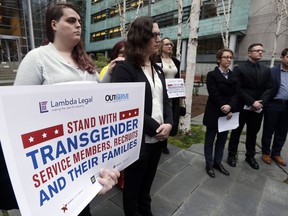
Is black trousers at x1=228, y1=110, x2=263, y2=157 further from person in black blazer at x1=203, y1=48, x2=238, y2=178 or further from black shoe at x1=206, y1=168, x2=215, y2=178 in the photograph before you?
black shoe at x1=206, y1=168, x2=215, y2=178

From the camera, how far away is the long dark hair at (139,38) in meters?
1.87

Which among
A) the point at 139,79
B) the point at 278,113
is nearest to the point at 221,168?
the point at 278,113

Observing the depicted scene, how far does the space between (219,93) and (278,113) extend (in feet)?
4.63

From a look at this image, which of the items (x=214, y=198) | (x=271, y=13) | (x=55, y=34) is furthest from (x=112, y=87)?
(x=271, y=13)

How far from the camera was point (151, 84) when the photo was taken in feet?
6.45

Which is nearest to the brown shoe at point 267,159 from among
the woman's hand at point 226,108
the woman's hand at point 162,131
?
the woman's hand at point 226,108

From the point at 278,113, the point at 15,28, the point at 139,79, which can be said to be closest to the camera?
the point at 139,79

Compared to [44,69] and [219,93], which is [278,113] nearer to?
[219,93]

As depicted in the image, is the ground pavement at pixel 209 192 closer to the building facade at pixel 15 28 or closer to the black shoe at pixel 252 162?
the black shoe at pixel 252 162

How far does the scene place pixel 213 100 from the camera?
3.27 m

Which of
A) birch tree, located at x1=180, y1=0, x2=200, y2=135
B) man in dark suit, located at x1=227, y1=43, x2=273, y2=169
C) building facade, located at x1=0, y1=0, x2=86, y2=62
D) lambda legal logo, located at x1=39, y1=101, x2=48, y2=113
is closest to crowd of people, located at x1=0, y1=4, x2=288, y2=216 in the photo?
man in dark suit, located at x1=227, y1=43, x2=273, y2=169

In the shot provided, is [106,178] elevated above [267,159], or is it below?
above

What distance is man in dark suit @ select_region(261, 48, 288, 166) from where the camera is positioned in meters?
3.64

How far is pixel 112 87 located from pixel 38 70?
0.63m
